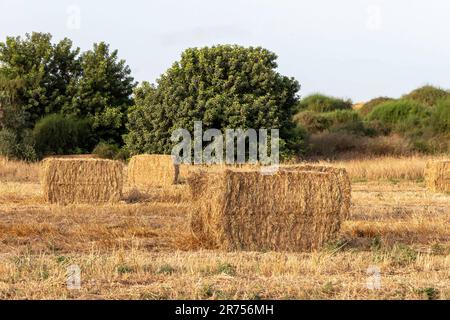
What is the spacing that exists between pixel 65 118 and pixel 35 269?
30.2m

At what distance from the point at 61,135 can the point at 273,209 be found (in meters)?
26.5

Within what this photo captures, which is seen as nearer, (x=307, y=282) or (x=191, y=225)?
(x=307, y=282)

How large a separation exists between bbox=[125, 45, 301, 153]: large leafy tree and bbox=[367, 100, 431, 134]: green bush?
12291mm

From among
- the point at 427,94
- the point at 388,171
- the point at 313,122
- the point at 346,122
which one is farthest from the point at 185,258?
the point at 427,94

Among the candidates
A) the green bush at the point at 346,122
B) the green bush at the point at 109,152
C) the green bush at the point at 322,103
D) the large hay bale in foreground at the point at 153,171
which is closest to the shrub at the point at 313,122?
the green bush at the point at 346,122

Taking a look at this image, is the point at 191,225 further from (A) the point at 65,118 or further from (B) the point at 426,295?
(A) the point at 65,118

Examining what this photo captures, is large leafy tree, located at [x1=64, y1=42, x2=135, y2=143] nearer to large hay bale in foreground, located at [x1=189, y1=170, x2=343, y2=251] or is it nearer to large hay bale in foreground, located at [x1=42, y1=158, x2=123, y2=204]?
large hay bale in foreground, located at [x1=42, y1=158, x2=123, y2=204]

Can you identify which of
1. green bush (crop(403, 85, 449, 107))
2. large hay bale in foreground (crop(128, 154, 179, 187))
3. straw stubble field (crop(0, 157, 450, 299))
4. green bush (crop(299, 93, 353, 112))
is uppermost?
green bush (crop(403, 85, 449, 107))

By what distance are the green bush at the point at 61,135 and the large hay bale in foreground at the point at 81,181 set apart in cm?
1773

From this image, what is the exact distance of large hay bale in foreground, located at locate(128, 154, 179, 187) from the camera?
2406 cm

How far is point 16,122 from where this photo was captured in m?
35.8

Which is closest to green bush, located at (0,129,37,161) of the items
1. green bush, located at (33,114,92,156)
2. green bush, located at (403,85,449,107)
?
green bush, located at (33,114,92,156)

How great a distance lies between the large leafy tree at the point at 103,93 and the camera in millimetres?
39969
